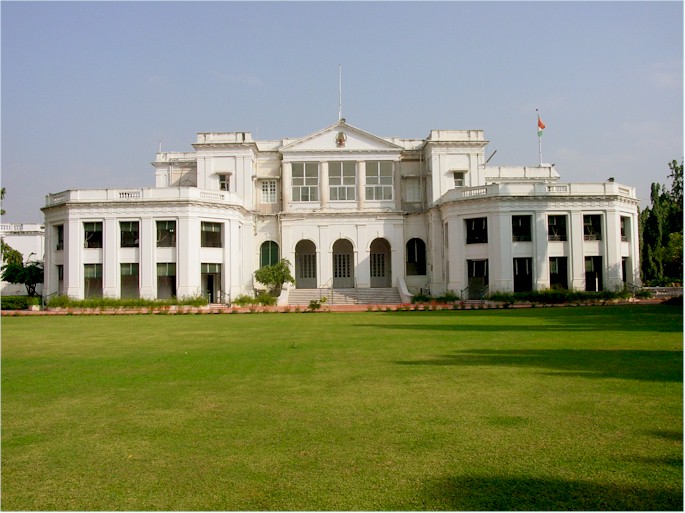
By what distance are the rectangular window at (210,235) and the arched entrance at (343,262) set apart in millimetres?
9175

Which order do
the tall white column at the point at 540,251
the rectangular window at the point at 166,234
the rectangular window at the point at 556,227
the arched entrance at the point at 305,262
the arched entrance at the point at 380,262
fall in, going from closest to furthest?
the tall white column at the point at 540,251
the rectangular window at the point at 166,234
the rectangular window at the point at 556,227
the arched entrance at the point at 305,262
the arched entrance at the point at 380,262

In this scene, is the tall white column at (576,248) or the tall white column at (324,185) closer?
the tall white column at (576,248)

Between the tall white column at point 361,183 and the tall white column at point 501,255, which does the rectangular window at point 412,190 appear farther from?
the tall white column at point 501,255

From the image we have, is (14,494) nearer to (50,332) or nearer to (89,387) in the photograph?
(89,387)

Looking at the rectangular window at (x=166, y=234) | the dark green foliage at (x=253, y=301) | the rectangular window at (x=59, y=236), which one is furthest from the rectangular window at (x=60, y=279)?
the dark green foliage at (x=253, y=301)

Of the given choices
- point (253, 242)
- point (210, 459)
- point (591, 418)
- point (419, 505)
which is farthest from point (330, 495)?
point (253, 242)

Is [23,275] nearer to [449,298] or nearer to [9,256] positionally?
[9,256]

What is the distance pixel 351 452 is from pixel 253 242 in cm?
3790

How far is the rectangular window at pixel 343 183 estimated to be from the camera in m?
43.3

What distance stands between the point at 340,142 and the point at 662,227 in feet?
90.1

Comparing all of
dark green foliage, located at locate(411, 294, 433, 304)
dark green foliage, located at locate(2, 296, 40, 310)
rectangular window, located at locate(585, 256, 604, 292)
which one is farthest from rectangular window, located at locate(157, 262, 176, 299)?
rectangular window, located at locate(585, 256, 604, 292)

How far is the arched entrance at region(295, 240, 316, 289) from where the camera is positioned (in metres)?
44.2

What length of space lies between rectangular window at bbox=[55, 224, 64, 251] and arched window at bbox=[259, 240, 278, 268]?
13.5m

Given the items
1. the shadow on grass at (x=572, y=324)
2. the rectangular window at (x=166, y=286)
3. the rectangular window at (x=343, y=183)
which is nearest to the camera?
the shadow on grass at (x=572, y=324)
